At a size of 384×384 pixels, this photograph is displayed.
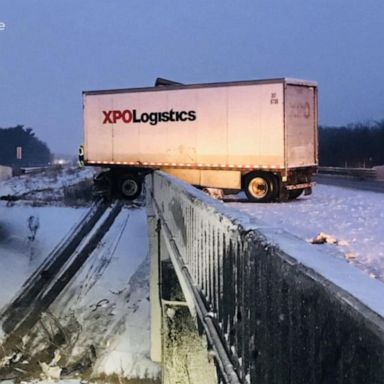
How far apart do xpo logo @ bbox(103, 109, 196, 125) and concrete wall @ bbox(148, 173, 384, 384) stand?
1757 centimetres

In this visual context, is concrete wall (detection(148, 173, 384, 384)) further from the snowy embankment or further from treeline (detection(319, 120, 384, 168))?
treeline (detection(319, 120, 384, 168))

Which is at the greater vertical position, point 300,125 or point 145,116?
point 145,116

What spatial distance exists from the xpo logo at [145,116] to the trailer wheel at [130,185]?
7.79ft

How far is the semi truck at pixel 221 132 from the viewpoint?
71.7 ft

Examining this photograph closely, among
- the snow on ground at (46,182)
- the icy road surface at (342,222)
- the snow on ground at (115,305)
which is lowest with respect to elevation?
the snow on ground at (115,305)

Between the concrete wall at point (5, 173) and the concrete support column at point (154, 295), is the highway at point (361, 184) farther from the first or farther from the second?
the concrete wall at point (5, 173)

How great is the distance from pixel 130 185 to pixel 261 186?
6.60 meters

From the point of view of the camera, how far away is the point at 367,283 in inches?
102

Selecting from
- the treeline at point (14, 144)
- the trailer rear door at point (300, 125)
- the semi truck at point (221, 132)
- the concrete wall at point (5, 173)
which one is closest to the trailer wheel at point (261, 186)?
the semi truck at point (221, 132)

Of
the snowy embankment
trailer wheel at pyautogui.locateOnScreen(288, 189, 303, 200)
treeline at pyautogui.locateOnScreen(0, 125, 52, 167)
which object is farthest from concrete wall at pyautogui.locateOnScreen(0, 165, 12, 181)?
treeline at pyautogui.locateOnScreen(0, 125, 52, 167)

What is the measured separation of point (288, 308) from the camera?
10.7 ft

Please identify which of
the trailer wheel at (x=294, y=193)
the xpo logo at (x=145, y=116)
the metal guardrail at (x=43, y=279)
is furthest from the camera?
the metal guardrail at (x=43, y=279)

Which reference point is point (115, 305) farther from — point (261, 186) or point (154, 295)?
point (261, 186)

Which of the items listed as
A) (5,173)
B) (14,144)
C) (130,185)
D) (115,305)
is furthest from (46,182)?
(14,144)
